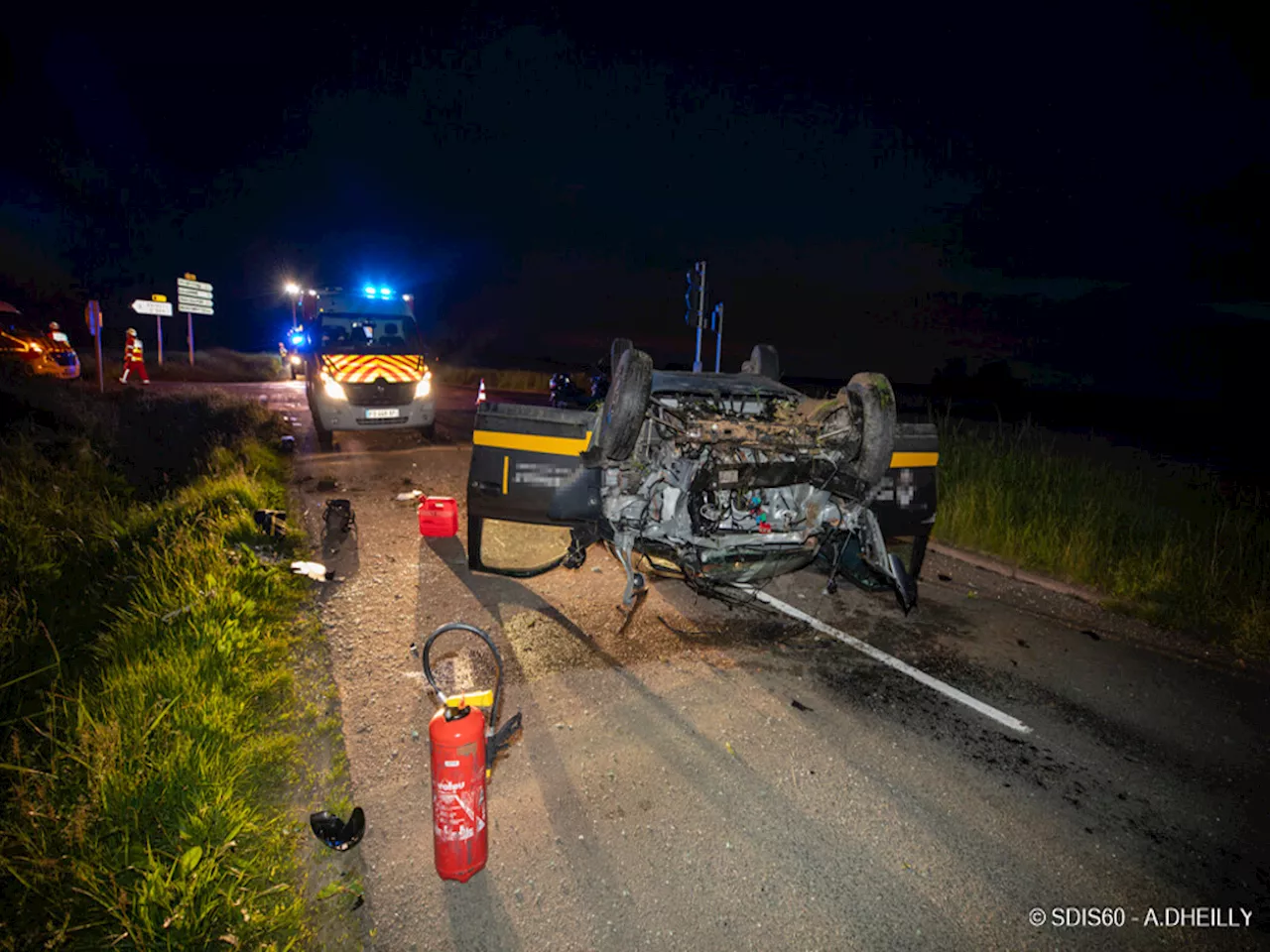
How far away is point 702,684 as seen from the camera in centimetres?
379

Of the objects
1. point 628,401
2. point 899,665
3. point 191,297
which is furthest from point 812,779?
point 191,297

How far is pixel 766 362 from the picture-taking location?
21.1ft

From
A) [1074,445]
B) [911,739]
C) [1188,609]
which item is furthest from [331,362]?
[1074,445]

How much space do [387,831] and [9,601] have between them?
338 cm

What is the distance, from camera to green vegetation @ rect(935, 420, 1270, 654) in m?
5.01

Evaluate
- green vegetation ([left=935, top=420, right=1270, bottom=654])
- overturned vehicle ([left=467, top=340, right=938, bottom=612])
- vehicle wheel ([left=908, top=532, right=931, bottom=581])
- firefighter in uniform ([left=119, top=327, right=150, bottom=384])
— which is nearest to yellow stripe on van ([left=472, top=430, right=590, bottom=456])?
overturned vehicle ([left=467, top=340, right=938, bottom=612])

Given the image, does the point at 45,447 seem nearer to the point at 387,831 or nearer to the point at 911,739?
the point at 387,831

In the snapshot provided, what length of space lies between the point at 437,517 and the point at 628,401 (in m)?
2.93

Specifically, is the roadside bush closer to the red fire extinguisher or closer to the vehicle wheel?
the red fire extinguisher

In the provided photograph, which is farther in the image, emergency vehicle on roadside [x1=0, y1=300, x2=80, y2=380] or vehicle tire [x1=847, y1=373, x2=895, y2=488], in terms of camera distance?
emergency vehicle on roadside [x1=0, y1=300, x2=80, y2=380]

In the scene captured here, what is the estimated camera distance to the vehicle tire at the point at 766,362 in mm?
6445

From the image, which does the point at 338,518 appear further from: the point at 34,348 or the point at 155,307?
the point at 155,307

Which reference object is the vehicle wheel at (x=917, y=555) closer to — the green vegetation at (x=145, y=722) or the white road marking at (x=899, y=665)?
the white road marking at (x=899, y=665)

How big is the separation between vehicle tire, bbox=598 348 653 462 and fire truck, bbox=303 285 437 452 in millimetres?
6684
